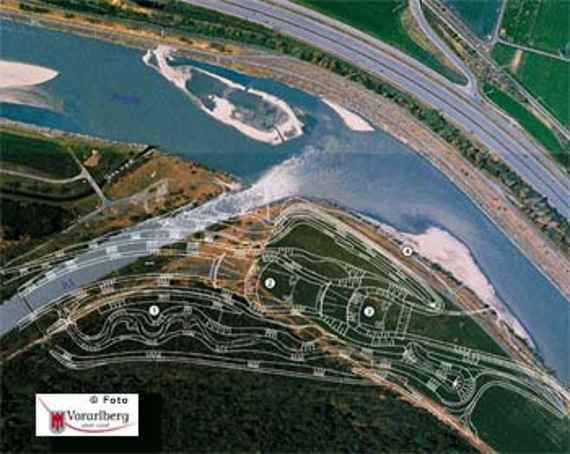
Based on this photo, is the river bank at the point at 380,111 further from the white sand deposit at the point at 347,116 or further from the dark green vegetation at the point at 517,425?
the dark green vegetation at the point at 517,425

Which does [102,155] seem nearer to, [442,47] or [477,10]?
[442,47]

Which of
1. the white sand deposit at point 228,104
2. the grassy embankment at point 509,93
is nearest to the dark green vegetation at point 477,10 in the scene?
the grassy embankment at point 509,93

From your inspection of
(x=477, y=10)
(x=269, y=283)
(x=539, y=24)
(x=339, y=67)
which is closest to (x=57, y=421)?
(x=269, y=283)

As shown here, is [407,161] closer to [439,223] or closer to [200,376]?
[439,223]

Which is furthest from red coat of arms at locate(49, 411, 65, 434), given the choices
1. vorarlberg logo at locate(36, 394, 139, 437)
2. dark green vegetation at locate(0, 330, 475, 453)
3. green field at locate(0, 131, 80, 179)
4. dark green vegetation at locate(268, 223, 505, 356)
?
dark green vegetation at locate(268, 223, 505, 356)

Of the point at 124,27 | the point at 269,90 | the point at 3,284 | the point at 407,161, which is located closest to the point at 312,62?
the point at 269,90

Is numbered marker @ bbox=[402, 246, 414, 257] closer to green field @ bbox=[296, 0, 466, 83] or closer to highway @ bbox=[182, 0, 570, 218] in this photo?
highway @ bbox=[182, 0, 570, 218]
